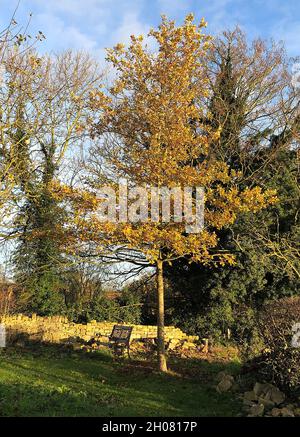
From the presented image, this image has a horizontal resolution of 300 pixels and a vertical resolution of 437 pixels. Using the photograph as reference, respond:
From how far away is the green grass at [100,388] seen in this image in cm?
711

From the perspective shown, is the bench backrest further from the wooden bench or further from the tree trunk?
the tree trunk

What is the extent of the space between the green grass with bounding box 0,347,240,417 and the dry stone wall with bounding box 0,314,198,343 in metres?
2.34

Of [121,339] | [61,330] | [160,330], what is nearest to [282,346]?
[160,330]

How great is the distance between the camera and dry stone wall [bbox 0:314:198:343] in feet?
51.8

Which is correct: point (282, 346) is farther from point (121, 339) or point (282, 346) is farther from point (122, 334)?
point (122, 334)

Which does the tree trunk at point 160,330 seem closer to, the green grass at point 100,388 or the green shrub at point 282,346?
the green grass at point 100,388

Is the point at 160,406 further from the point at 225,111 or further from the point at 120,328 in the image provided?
the point at 225,111

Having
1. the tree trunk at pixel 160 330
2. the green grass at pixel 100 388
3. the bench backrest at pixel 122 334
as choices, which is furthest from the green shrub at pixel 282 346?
the bench backrest at pixel 122 334

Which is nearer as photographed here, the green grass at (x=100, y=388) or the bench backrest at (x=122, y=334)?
the green grass at (x=100, y=388)

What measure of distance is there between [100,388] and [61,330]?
727cm

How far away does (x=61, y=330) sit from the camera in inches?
632

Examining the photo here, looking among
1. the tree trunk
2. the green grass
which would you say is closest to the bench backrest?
the green grass

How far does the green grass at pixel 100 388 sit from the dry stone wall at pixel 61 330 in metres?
2.34

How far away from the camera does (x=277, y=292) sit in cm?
1656
